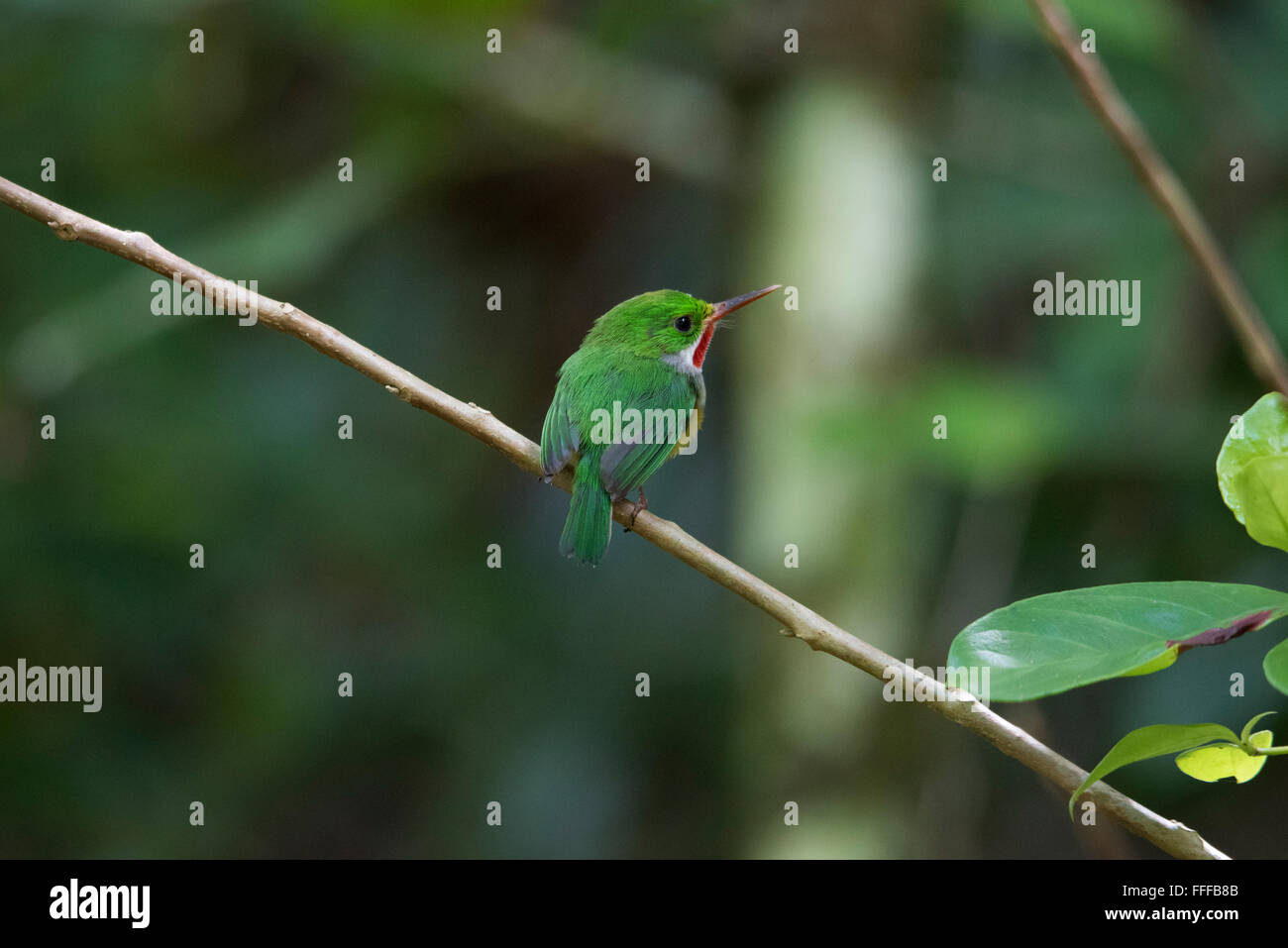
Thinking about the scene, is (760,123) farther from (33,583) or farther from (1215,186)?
(33,583)

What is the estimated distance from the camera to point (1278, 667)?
107 centimetres

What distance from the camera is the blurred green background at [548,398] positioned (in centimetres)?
411

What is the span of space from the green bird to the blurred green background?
18.2 inches

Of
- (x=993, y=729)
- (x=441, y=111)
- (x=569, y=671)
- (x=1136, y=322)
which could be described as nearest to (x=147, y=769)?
(x=569, y=671)

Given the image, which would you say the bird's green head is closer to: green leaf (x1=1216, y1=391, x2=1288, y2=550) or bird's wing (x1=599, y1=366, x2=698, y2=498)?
bird's wing (x1=599, y1=366, x2=698, y2=498)

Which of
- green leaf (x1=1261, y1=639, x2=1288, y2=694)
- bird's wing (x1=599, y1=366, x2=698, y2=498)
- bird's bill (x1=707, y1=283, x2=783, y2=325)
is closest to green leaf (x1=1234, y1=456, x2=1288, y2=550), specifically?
green leaf (x1=1261, y1=639, x2=1288, y2=694)

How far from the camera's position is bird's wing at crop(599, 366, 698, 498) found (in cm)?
308

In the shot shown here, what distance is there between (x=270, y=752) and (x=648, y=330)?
9.19ft

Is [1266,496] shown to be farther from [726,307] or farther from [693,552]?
[726,307]

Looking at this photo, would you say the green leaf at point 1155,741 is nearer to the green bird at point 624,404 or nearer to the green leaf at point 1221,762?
the green leaf at point 1221,762

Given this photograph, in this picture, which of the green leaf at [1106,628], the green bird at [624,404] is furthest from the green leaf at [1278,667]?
the green bird at [624,404]

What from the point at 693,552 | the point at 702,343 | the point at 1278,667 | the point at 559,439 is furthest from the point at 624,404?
the point at 1278,667

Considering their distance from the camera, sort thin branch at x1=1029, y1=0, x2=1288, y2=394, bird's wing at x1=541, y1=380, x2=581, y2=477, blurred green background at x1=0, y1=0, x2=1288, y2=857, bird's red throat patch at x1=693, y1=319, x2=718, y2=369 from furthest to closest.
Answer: blurred green background at x1=0, y1=0, x2=1288, y2=857
bird's red throat patch at x1=693, y1=319, x2=718, y2=369
bird's wing at x1=541, y1=380, x2=581, y2=477
thin branch at x1=1029, y1=0, x2=1288, y2=394
